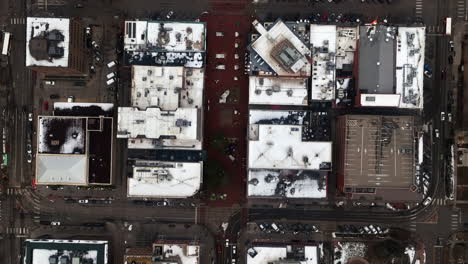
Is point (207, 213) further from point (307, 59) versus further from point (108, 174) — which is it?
point (307, 59)

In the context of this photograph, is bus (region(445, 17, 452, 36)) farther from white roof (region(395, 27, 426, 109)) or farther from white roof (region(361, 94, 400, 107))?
white roof (region(361, 94, 400, 107))

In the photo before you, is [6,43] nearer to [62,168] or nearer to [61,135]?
[61,135]

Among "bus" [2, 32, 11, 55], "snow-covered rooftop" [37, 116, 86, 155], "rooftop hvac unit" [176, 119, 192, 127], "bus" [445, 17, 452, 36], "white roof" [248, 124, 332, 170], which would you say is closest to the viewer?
"rooftop hvac unit" [176, 119, 192, 127]

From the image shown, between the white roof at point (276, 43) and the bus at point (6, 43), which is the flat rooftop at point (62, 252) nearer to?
the bus at point (6, 43)

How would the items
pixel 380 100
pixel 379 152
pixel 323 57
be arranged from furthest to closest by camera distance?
1. pixel 323 57
2. pixel 380 100
3. pixel 379 152

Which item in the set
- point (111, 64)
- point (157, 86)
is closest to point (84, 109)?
point (111, 64)

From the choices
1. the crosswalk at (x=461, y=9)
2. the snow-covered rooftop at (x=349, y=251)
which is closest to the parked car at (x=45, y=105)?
the snow-covered rooftop at (x=349, y=251)

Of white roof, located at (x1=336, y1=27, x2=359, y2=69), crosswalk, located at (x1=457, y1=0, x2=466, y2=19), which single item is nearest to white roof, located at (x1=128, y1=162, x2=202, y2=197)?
white roof, located at (x1=336, y1=27, x2=359, y2=69)
